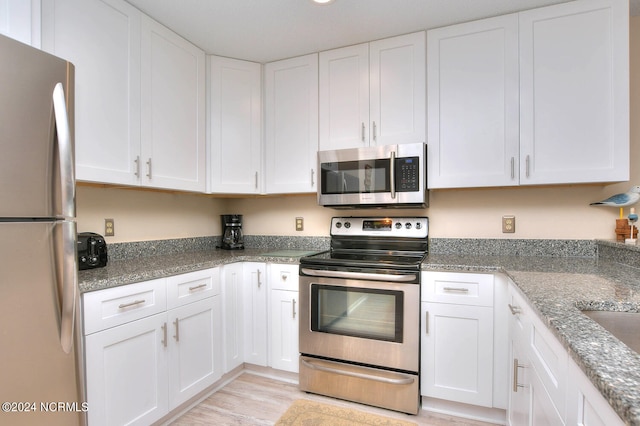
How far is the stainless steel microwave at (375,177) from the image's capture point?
2059 mm

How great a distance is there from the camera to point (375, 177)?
7.07 feet

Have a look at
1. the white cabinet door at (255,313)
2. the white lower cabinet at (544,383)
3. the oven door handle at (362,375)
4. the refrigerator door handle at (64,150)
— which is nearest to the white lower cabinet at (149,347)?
the white cabinet door at (255,313)

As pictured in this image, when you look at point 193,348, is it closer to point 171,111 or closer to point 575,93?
point 171,111

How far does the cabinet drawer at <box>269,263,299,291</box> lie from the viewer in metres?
2.17

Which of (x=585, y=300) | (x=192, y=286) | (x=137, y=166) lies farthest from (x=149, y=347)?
(x=585, y=300)

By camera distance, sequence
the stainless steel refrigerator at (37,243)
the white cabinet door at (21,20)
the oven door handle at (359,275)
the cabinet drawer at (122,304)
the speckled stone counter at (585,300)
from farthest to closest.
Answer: the oven door handle at (359,275) < the cabinet drawer at (122,304) < the white cabinet door at (21,20) < the stainless steel refrigerator at (37,243) < the speckled stone counter at (585,300)

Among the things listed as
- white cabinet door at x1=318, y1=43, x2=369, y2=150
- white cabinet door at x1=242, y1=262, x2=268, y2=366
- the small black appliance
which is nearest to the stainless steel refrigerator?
the small black appliance

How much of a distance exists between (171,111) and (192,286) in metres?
1.12

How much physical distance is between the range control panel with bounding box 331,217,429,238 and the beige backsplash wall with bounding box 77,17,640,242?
0.29ft

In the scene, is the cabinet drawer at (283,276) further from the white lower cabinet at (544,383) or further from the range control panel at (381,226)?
the white lower cabinet at (544,383)

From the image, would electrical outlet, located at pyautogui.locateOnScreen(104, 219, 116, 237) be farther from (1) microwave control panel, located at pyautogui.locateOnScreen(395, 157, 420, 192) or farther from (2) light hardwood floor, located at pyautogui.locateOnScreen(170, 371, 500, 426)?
(1) microwave control panel, located at pyautogui.locateOnScreen(395, 157, 420, 192)

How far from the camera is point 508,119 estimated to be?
6.26ft

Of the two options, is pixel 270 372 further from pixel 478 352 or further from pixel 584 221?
pixel 584 221

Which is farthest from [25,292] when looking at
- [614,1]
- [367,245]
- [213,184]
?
[614,1]
